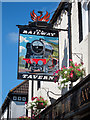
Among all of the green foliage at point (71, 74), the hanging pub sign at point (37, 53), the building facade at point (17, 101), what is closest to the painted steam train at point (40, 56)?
the hanging pub sign at point (37, 53)

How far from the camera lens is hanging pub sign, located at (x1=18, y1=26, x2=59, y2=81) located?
587 inches

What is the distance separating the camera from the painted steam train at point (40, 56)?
49.5ft

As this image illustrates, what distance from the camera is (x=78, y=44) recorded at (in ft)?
47.0

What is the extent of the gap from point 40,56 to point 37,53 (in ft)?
0.71

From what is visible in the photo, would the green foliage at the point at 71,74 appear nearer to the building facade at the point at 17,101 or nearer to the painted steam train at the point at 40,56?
the painted steam train at the point at 40,56

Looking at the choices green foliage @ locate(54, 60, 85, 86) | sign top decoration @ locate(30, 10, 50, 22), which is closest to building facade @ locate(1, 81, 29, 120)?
sign top decoration @ locate(30, 10, 50, 22)

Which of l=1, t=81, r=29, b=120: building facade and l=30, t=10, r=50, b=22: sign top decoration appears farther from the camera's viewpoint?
l=1, t=81, r=29, b=120: building facade

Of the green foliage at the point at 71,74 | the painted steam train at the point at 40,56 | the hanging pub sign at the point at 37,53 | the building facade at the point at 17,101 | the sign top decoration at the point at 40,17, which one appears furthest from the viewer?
the building facade at the point at 17,101

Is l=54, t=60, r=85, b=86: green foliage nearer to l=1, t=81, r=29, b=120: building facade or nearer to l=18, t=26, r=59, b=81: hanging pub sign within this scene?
l=18, t=26, r=59, b=81: hanging pub sign

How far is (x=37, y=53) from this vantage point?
50.1 ft

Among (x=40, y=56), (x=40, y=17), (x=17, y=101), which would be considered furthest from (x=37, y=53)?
(x=17, y=101)

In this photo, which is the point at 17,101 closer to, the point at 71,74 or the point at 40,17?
the point at 40,17

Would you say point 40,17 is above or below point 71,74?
above

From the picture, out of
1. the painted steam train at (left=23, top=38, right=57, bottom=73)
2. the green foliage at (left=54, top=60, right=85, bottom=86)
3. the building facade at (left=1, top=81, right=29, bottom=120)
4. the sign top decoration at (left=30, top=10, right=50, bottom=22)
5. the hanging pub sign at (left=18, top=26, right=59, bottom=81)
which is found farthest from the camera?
the building facade at (left=1, top=81, right=29, bottom=120)
